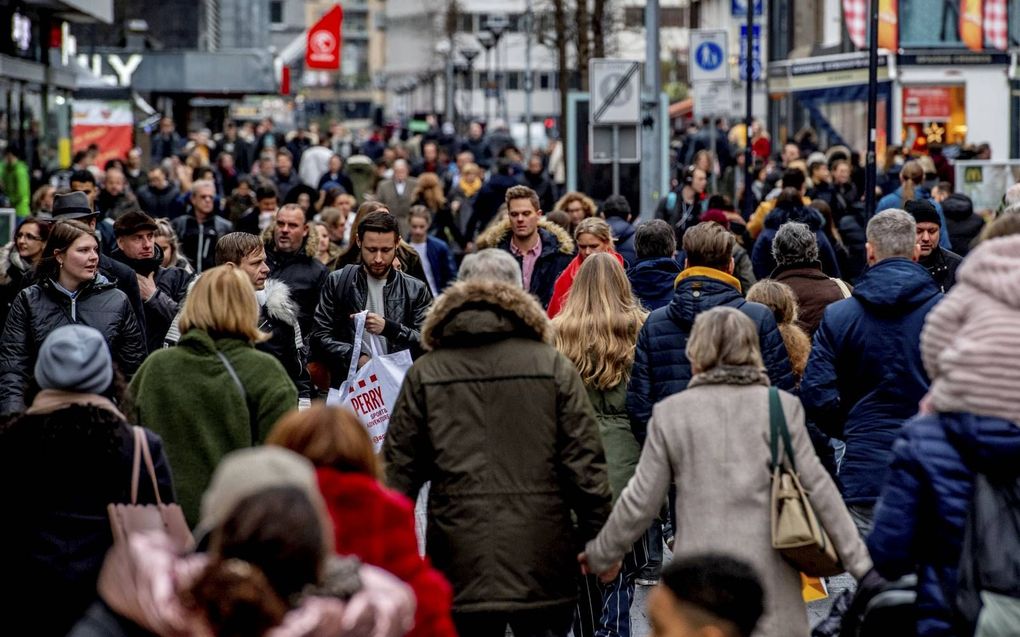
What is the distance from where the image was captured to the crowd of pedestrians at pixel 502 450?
4152mm

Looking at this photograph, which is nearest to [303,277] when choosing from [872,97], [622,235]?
[622,235]

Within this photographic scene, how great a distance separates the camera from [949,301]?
5.17 metres

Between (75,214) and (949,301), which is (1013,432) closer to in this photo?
(949,301)

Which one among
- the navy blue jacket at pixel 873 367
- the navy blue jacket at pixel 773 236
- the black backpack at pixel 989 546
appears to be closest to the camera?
the black backpack at pixel 989 546

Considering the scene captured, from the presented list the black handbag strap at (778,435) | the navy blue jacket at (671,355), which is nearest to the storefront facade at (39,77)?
the navy blue jacket at (671,355)

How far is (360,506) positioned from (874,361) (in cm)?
320

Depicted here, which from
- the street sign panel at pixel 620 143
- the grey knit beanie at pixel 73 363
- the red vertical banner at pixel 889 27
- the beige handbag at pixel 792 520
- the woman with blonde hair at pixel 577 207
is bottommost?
the beige handbag at pixel 792 520

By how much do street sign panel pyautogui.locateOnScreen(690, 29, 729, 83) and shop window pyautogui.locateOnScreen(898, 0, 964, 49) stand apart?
18145mm

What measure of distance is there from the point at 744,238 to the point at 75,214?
6.83 meters

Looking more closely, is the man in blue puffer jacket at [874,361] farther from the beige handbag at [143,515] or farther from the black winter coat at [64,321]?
the black winter coat at [64,321]

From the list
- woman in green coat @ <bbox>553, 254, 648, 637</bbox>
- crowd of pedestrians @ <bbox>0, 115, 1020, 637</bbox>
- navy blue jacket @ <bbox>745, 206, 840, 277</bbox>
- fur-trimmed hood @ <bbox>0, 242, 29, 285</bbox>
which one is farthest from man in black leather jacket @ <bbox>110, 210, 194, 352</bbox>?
navy blue jacket @ <bbox>745, 206, 840, 277</bbox>

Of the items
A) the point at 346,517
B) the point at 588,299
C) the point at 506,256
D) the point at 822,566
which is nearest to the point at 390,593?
the point at 346,517

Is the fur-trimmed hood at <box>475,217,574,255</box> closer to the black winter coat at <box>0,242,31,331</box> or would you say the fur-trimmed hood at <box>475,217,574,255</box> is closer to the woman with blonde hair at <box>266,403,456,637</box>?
the black winter coat at <box>0,242,31,331</box>

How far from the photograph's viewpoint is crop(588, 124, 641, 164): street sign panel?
67.3 feet
